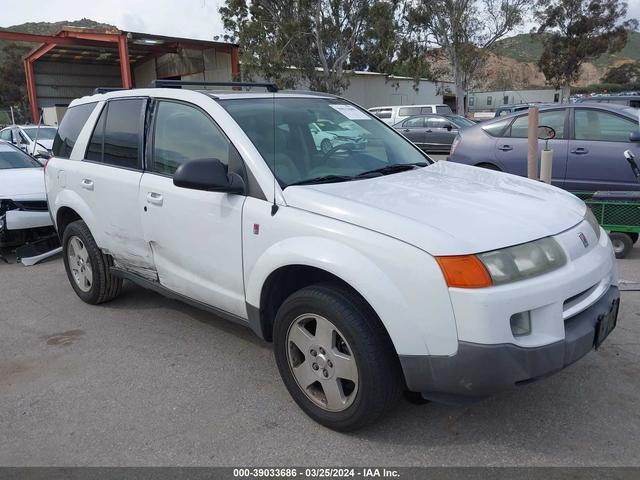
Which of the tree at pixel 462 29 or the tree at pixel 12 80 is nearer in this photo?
the tree at pixel 462 29

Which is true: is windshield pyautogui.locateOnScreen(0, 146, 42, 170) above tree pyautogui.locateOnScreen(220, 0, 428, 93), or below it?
below

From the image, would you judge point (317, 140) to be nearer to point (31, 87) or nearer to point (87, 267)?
point (87, 267)

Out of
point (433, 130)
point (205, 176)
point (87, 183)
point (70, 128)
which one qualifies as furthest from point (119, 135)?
point (433, 130)

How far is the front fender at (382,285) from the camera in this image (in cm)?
247

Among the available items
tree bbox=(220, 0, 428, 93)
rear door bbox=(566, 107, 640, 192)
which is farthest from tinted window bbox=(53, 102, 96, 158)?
tree bbox=(220, 0, 428, 93)

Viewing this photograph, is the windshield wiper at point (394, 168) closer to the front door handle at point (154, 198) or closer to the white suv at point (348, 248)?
the white suv at point (348, 248)

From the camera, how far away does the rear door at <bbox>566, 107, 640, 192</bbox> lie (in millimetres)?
6910

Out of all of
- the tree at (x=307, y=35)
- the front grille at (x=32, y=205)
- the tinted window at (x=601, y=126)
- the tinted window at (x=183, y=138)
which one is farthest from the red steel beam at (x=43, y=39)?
the tinted window at (x=183, y=138)

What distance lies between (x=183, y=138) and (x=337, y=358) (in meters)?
1.90

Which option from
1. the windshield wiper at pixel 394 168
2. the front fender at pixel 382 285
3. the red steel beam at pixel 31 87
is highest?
the red steel beam at pixel 31 87

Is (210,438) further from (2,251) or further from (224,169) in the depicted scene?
(2,251)

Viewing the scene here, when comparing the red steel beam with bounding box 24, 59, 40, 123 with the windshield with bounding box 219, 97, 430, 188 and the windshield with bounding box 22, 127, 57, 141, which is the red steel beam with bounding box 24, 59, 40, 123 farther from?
the windshield with bounding box 219, 97, 430, 188

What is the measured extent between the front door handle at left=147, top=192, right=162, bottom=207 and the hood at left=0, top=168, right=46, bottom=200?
3.75 metres

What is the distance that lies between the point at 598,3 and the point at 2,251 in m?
46.5
